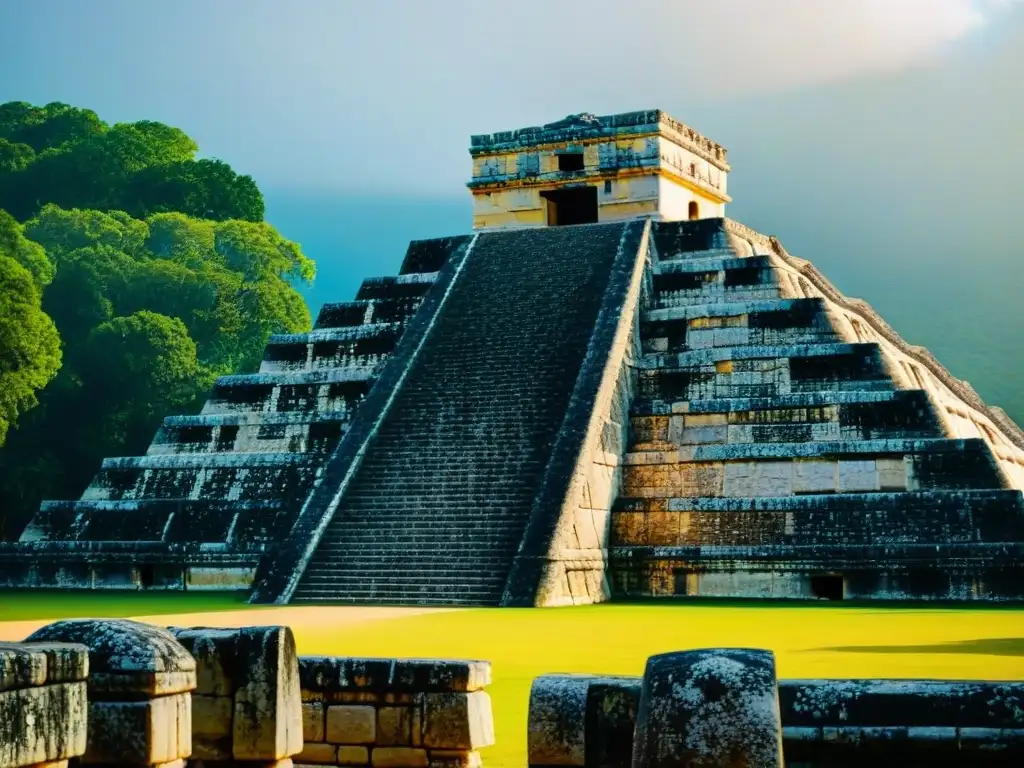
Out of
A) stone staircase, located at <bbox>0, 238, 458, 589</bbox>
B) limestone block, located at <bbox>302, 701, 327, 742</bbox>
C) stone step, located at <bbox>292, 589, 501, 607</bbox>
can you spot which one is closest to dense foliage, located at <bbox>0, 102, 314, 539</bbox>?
stone staircase, located at <bbox>0, 238, 458, 589</bbox>

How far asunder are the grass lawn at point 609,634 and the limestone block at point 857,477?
241 centimetres

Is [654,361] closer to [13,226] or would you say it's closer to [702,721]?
[13,226]

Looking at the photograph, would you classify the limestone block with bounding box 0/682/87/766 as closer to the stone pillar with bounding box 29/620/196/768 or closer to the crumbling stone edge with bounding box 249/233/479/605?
the stone pillar with bounding box 29/620/196/768

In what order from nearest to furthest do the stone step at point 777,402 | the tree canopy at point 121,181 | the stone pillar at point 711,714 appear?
1. the stone pillar at point 711,714
2. the stone step at point 777,402
3. the tree canopy at point 121,181

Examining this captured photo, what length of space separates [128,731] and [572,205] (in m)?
20.6

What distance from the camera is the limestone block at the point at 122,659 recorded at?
605 centimetres

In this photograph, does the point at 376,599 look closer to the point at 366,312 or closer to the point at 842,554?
the point at 842,554

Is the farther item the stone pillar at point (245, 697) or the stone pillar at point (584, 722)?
the stone pillar at point (245, 697)

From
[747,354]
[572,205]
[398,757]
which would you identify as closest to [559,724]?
[398,757]

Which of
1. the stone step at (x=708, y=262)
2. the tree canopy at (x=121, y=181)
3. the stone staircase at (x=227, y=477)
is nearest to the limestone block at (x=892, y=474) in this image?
the stone step at (x=708, y=262)

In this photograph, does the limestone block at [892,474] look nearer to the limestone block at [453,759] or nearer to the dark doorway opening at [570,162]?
the dark doorway opening at [570,162]

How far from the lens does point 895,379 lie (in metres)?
19.1

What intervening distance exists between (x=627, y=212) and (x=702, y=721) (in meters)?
20.7

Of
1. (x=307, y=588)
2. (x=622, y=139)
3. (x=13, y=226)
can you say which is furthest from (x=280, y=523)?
(x=13, y=226)
